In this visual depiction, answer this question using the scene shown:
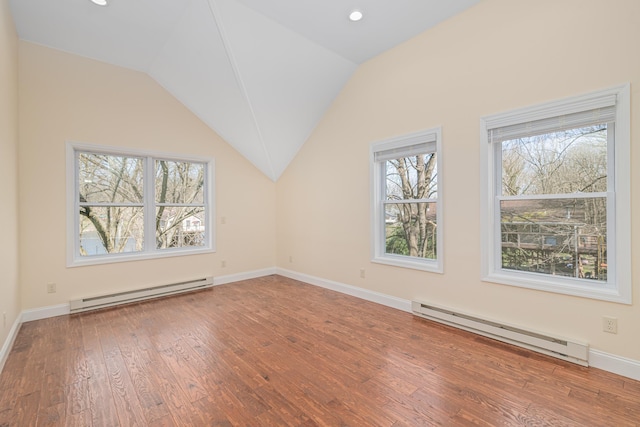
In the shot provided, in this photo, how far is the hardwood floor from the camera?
1.77 metres

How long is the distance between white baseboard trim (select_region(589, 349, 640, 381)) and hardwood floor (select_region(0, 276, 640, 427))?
92 millimetres

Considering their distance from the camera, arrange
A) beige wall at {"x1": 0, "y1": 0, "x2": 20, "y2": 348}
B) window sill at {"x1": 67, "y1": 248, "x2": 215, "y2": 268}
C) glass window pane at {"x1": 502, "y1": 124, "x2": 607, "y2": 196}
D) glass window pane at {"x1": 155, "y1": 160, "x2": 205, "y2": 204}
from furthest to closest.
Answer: glass window pane at {"x1": 155, "y1": 160, "x2": 205, "y2": 204}, window sill at {"x1": 67, "y1": 248, "x2": 215, "y2": 268}, beige wall at {"x1": 0, "y1": 0, "x2": 20, "y2": 348}, glass window pane at {"x1": 502, "y1": 124, "x2": 607, "y2": 196}

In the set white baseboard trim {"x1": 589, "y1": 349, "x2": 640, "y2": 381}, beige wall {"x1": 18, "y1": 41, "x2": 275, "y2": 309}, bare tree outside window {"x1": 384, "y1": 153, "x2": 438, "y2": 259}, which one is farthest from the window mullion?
white baseboard trim {"x1": 589, "y1": 349, "x2": 640, "y2": 381}

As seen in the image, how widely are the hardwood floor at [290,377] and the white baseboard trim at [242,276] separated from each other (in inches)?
59.8

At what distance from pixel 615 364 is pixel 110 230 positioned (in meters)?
5.54

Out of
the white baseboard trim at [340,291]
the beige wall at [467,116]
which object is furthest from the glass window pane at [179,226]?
the beige wall at [467,116]

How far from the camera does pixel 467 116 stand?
2980mm

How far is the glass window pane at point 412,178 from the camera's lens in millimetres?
3455

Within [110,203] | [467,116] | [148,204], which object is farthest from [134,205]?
[467,116]

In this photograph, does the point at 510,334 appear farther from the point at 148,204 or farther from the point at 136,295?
the point at 148,204

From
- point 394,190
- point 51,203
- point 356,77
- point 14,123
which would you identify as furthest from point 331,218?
point 14,123

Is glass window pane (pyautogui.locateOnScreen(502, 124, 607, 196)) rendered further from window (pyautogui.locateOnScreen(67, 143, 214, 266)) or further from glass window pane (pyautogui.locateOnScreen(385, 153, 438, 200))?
window (pyautogui.locateOnScreen(67, 143, 214, 266))

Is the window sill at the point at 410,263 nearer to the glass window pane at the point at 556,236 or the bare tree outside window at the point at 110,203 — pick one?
the glass window pane at the point at 556,236

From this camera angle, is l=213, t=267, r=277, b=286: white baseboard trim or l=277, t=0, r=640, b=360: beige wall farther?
l=213, t=267, r=277, b=286: white baseboard trim
